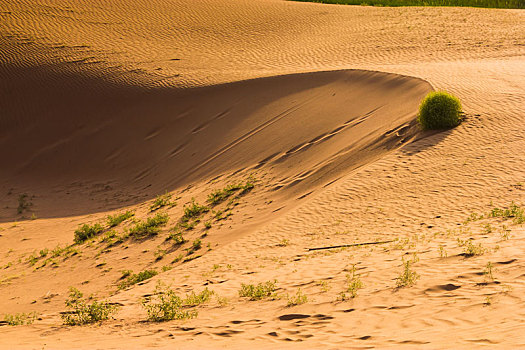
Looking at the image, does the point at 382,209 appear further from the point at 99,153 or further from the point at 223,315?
the point at 99,153

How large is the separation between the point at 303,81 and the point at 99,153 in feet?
21.0

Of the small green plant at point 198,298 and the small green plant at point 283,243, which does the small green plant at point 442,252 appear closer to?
the small green plant at point 283,243

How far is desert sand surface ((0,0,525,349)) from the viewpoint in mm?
5336

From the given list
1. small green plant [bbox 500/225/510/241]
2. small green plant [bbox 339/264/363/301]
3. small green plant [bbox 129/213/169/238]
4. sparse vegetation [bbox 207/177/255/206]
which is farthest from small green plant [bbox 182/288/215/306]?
sparse vegetation [bbox 207/177/255/206]

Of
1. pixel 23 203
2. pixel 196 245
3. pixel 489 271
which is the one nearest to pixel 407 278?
pixel 489 271

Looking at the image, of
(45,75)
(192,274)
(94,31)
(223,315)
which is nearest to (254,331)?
(223,315)

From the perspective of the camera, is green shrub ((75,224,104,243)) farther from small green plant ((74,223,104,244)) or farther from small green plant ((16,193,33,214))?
small green plant ((16,193,33,214))

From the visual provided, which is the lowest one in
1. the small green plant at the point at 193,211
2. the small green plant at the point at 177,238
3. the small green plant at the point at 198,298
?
the small green plant at the point at 198,298

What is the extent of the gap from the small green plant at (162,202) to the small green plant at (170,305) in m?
4.97

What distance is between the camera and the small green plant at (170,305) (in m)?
5.77

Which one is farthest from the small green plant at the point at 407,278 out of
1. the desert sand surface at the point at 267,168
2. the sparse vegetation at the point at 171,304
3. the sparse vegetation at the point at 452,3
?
the sparse vegetation at the point at 452,3

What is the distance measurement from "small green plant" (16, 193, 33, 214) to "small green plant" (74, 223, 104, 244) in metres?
3.01

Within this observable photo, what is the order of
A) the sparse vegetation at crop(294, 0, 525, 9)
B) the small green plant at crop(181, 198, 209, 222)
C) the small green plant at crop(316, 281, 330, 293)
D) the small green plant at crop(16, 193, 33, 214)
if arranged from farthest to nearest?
1. the sparse vegetation at crop(294, 0, 525, 9)
2. the small green plant at crop(16, 193, 33, 214)
3. the small green plant at crop(181, 198, 209, 222)
4. the small green plant at crop(316, 281, 330, 293)

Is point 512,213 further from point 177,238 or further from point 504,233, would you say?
point 177,238
